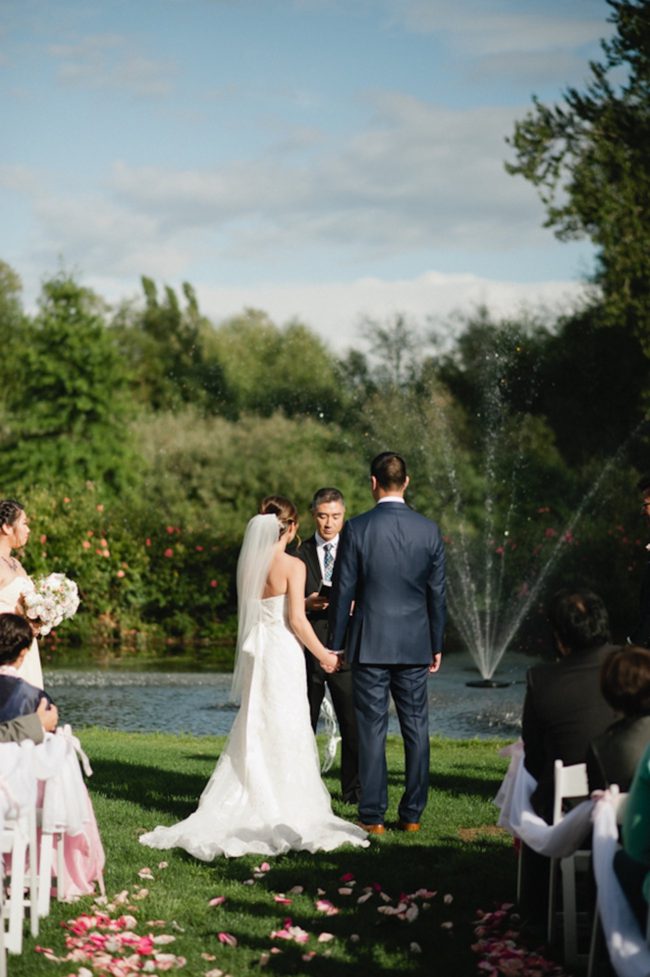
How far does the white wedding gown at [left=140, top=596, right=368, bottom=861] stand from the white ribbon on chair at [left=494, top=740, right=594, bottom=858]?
5.36 ft

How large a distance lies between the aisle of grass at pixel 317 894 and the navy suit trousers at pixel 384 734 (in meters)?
0.19

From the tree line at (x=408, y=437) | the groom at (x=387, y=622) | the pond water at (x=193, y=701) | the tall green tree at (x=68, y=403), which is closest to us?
the groom at (x=387, y=622)

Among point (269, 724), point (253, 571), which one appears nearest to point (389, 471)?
point (253, 571)

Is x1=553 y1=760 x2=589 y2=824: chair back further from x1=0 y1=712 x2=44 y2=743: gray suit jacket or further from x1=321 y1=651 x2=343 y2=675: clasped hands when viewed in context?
x1=321 y1=651 x2=343 y2=675: clasped hands

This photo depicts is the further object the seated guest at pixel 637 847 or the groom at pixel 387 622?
the groom at pixel 387 622

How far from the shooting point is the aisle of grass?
500 cm

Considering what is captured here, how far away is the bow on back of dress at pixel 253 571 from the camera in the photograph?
723 centimetres

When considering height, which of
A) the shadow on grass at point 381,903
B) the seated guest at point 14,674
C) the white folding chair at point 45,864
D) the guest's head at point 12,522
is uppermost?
the guest's head at point 12,522

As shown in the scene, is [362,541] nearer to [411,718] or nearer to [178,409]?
[411,718]

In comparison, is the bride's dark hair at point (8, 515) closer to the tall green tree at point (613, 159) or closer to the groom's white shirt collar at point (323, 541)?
the groom's white shirt collar at point (323, 541)

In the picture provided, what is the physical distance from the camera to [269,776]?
7.25 meters

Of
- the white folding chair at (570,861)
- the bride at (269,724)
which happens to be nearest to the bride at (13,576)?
the bride at (269,724)

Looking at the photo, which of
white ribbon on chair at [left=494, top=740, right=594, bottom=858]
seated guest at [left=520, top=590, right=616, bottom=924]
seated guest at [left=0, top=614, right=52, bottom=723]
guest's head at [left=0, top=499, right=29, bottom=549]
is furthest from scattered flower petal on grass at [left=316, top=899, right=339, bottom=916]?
guest's head at [left=0, top=499, right=29, bottom=549]

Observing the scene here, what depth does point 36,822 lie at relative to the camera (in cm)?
549
